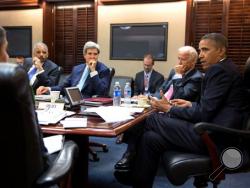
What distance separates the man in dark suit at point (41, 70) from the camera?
134 inches

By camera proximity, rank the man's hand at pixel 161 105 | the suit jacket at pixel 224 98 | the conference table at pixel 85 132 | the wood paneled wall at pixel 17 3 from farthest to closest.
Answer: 1. the wood paneled wall at pixel 17 3
2. the man's hand at pixel 161 105
3. the suit jacket at pixel 224 98
4. the conference table at pixel 85 132

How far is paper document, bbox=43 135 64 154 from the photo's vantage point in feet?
5.65

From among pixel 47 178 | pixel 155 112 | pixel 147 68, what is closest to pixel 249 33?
pixel 147 68

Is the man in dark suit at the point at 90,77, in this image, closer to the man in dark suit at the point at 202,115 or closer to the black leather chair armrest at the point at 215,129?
the man in dark suit at the point at 202,115

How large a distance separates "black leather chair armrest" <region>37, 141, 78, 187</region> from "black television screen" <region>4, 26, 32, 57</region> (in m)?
5.00

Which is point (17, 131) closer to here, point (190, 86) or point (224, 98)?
point (224, 98)

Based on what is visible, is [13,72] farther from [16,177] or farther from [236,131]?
[236,131]

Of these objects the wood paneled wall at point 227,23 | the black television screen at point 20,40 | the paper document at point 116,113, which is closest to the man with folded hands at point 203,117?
the paper document at point 116,113

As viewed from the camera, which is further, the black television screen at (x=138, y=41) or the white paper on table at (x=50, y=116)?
the black television screen at (x=138, y=41)

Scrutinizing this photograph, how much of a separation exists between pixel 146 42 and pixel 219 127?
3536 mm

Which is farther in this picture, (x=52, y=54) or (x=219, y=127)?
(x=52, y=54)

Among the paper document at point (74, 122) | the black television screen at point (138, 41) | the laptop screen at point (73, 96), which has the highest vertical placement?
the black television screen at point (138, 41)

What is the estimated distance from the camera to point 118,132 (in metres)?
1.69

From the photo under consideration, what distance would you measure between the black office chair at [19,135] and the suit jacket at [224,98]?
3.86 feet
